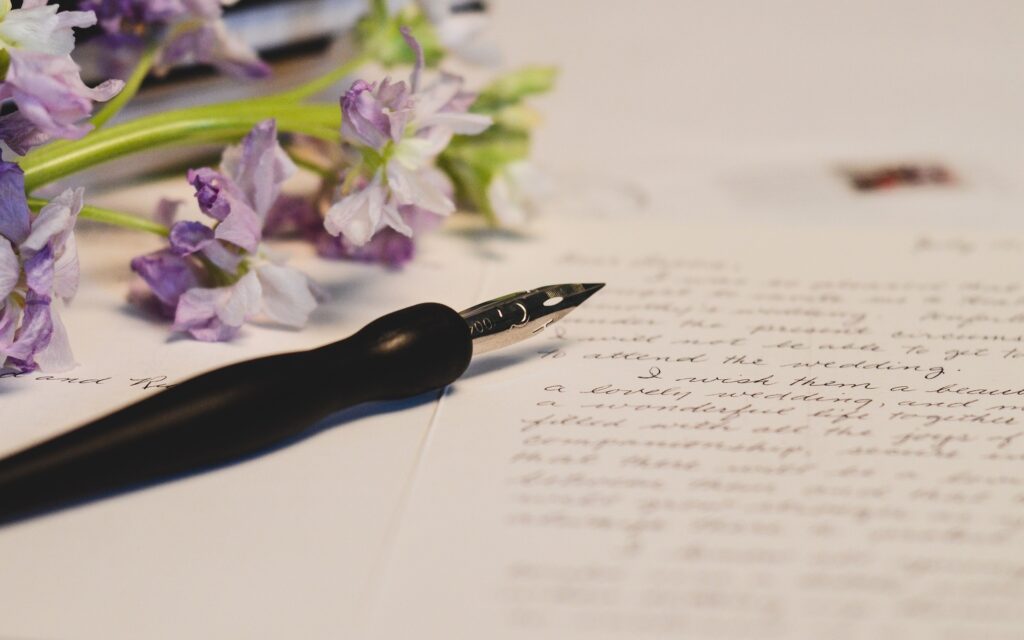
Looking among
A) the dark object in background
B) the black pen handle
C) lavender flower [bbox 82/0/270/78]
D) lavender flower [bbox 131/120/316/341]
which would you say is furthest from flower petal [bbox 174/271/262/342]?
the dark object in background

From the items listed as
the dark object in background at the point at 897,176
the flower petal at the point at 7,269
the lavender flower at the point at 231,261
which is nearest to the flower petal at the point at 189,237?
the lavender flower at the point at 231,261

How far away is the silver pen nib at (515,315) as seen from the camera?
25.5 inches

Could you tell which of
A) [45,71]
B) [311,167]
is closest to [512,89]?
[311,167]

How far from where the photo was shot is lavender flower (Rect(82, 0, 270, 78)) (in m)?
0.78

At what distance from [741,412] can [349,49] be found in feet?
1.77

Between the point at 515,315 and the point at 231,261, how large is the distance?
0.19 m

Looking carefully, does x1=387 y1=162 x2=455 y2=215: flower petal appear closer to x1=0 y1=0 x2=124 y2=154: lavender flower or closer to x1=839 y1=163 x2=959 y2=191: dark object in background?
x1=0 y1=0 x2=124 y2=154: lavender flower

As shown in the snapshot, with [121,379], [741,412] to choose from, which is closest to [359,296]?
[121,379]

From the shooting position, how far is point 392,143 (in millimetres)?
693

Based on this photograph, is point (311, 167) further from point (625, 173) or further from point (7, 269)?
point (625, 173)

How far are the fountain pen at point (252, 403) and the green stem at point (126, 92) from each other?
23 cm

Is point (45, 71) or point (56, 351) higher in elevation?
point (45, 71)

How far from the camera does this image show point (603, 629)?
477 mm

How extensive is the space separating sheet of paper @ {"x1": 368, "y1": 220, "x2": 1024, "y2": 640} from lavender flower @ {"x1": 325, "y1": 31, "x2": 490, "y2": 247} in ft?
0.38
